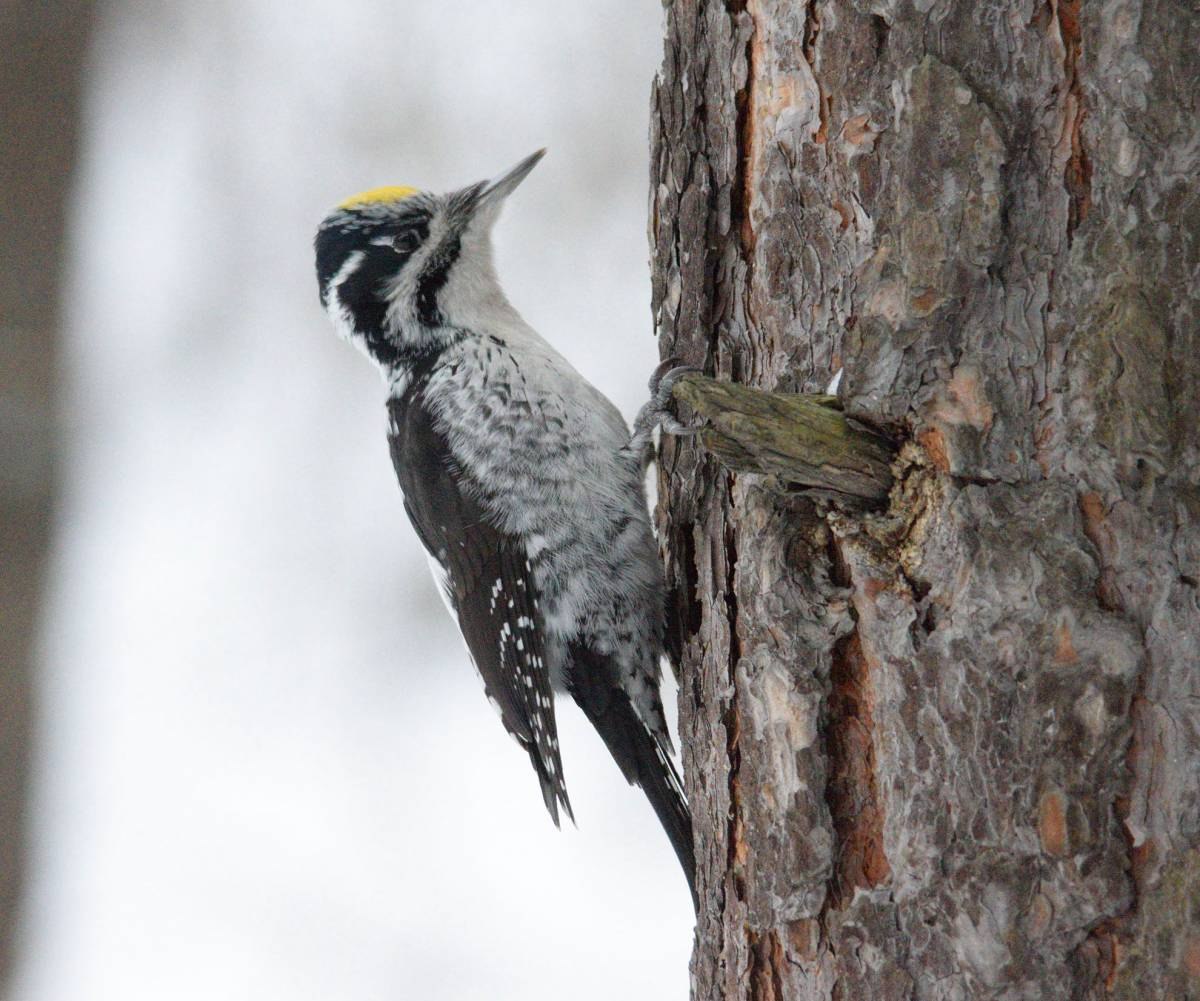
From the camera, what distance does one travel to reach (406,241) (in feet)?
10.1

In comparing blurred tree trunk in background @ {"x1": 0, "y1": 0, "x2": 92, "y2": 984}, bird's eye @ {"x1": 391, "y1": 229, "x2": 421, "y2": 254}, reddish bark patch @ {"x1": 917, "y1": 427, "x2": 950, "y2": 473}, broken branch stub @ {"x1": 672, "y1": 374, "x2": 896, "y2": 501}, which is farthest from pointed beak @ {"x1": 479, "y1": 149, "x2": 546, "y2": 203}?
reddish bark patch @ {"x1": 917, "y1": 427, "x2": 950, "y2": 473}

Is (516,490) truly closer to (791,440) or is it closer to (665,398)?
(665,398)

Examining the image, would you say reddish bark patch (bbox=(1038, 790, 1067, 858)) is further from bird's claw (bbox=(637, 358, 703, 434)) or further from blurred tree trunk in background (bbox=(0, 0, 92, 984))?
blurred tree trunk in background (bbox=(0, 0, 92, 984))

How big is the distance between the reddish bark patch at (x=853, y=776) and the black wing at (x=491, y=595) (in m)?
1.19

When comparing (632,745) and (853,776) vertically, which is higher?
(853,776)

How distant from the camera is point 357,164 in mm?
4691

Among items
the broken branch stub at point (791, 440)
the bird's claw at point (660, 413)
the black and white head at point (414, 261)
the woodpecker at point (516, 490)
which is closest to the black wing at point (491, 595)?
the woodpecker at point (516, 490)

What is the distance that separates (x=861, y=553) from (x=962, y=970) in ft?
1.56

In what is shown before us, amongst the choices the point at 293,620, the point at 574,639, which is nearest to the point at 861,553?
the point at 574,639

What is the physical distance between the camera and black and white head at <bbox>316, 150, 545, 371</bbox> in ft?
9.98

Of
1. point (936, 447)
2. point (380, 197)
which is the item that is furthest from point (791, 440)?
point (380, 197)

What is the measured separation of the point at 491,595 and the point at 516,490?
0.79ft

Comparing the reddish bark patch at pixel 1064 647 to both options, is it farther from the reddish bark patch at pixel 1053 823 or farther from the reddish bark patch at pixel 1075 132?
the reddish bark patch at pixel 1075 132

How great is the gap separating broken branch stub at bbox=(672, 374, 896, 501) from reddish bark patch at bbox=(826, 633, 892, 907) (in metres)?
0.21
